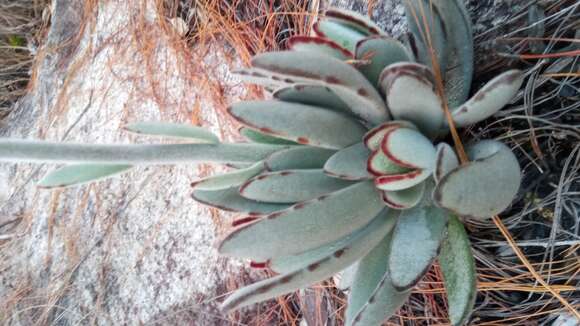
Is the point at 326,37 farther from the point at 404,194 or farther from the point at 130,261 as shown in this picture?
the point at 130,261

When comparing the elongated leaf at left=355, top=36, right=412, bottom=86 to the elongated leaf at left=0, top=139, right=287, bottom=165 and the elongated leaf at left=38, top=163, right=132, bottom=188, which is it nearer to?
the elongated leaf at left=0, top=139, right=287, bottom=165

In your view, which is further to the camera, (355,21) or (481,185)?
(355,21)

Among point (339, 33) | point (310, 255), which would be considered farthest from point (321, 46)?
point (310, 255)

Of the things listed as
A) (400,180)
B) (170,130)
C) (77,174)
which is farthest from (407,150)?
(77,174)

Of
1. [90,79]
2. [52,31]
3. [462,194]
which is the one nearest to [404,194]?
[462,194]

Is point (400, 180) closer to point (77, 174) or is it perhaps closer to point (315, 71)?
point (315, 71)

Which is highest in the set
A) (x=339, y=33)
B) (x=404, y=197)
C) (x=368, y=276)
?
(x=339, y=33)

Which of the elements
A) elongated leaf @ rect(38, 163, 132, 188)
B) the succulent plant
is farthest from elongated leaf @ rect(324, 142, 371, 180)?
elongated leaf @ rect(38, 163, 132, 188)

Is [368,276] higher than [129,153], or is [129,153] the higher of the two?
[129,153]
